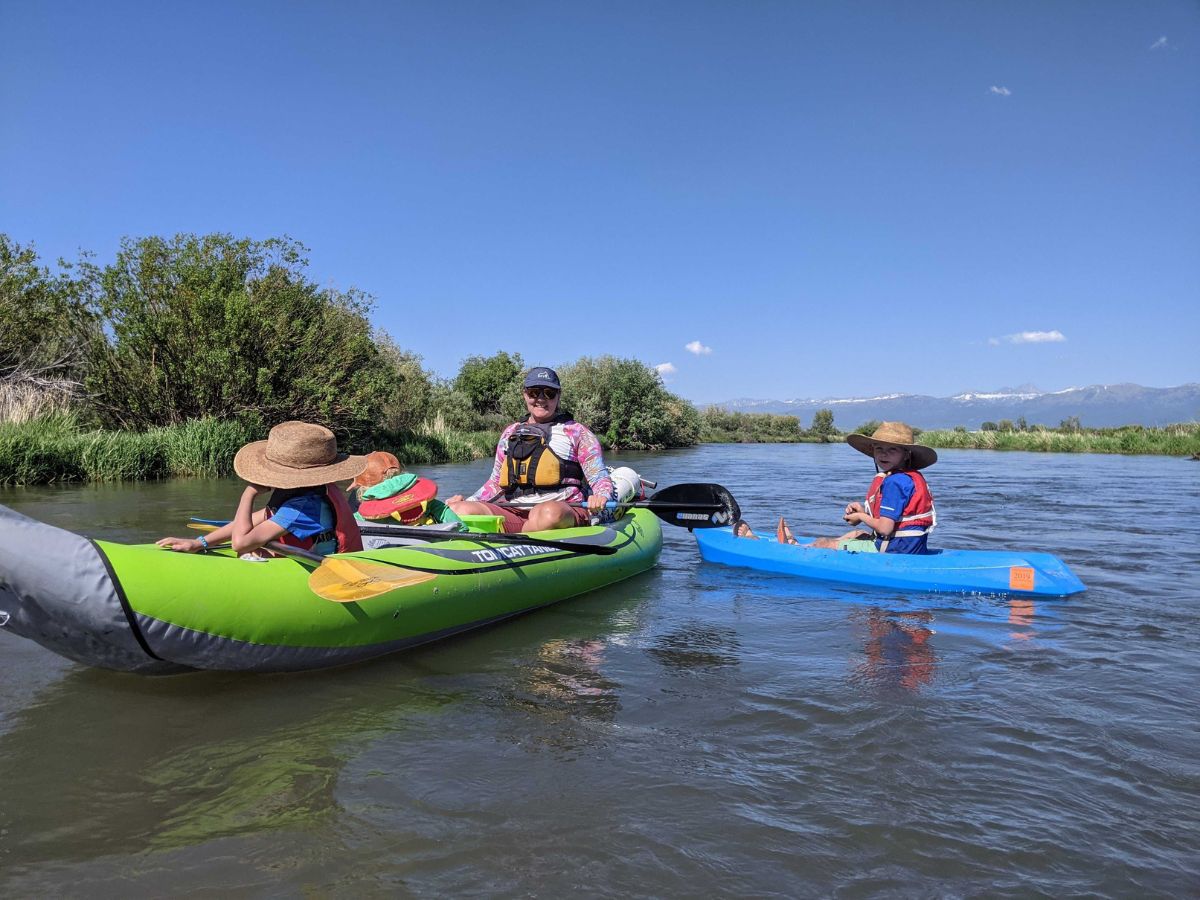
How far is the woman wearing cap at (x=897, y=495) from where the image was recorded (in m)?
5.56

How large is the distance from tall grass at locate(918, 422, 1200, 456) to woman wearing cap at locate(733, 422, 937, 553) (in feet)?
76.3

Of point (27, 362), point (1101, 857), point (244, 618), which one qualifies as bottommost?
point (1101, 857)

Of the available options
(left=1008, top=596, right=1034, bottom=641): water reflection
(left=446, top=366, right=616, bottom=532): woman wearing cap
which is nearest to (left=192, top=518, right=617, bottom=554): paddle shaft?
(left=446, top=366, right=616, bottom=532): woman wearing cap

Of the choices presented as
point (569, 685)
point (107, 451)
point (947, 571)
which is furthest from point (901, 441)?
point (107, 451)

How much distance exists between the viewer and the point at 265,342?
1652cm

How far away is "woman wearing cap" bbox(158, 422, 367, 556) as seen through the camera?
3.36 m

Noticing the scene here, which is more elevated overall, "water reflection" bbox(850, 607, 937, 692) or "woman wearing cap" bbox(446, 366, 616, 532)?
"woman wearing cap" bbox(446, 366, 616, 532)

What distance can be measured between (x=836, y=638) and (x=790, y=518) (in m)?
5.80

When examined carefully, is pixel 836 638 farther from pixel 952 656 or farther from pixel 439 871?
pixel 439 871

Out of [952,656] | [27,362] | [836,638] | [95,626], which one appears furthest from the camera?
[27,362]

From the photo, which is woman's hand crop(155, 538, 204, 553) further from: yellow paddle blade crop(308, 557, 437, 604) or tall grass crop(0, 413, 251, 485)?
tall grass crop(0, 413, 251, 485)

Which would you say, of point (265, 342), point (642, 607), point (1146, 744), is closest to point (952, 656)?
point (1146, 744)

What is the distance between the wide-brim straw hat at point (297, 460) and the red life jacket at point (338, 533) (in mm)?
244

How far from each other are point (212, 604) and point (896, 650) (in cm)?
330
